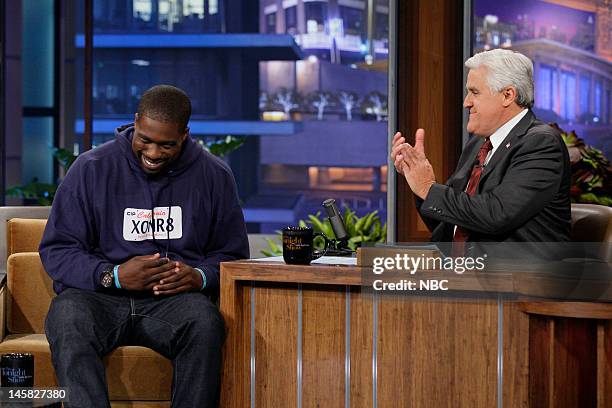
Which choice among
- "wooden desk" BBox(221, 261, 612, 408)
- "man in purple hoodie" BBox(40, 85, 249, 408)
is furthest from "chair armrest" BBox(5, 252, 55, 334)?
"wooden desk" BBox(221, 261, 612, 408)

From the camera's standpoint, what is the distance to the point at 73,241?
2.89m

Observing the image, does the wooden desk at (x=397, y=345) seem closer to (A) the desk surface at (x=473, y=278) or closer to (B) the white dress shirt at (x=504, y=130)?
(A) the desk surface at (x=473, y=278)

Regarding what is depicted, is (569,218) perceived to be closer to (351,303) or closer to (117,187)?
(351,303)

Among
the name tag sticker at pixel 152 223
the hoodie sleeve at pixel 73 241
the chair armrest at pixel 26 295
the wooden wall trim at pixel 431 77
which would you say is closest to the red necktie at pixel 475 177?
the name tag sticker at pixel 152 223

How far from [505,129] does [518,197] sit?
301 mm

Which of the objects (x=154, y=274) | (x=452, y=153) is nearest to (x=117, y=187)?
(x=154, y=274)

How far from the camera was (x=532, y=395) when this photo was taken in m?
2.34

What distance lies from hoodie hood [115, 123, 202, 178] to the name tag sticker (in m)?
0.12

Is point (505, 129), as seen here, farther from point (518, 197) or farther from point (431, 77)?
point (431, 77)

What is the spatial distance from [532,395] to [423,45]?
298cm

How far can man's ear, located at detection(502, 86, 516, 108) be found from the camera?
267cm

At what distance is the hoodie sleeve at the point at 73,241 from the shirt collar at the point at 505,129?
1224 mm

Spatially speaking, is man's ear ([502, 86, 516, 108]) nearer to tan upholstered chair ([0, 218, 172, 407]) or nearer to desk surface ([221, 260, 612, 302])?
desk surface ([221, 260, 612, 302])

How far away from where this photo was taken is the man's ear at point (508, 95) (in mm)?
2666
